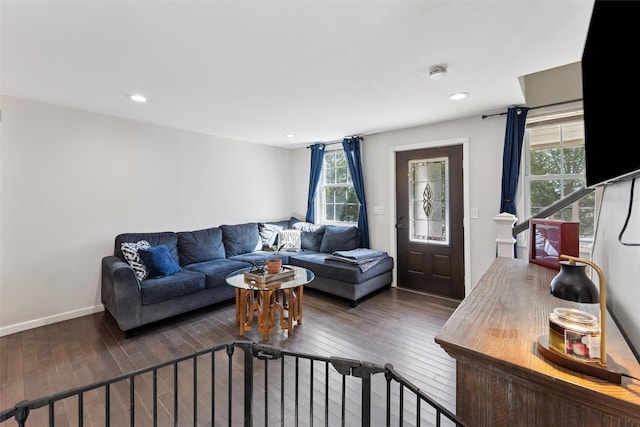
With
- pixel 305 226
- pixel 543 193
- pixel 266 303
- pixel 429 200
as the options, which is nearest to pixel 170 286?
pixel 266 303

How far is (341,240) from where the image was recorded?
14.4 ft

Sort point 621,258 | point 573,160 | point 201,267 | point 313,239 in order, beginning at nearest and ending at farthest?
point 621,258
point 573,160
point 201,267
point 313,239

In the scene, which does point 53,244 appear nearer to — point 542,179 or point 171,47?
point 171,47

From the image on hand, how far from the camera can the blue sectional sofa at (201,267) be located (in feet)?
9.22

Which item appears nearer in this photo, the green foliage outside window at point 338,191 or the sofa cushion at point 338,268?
the sofa cushion at point 338,268

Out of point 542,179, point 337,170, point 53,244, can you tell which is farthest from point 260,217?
point 542,179

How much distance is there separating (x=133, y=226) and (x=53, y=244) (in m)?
0.78

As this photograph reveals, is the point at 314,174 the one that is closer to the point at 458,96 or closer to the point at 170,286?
the point at 458,96

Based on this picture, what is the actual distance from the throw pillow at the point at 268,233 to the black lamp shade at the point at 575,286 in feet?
13.9

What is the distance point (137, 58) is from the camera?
2049 millimetres

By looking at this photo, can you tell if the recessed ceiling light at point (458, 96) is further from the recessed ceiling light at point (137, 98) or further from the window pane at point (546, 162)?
the recessed ceiling light at point (137, 98)

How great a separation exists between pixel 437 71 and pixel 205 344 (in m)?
3.12

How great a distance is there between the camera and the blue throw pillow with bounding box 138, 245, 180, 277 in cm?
316

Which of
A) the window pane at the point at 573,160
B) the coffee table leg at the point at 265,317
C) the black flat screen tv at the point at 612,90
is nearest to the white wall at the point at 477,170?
the window pane at the point at 573,160
